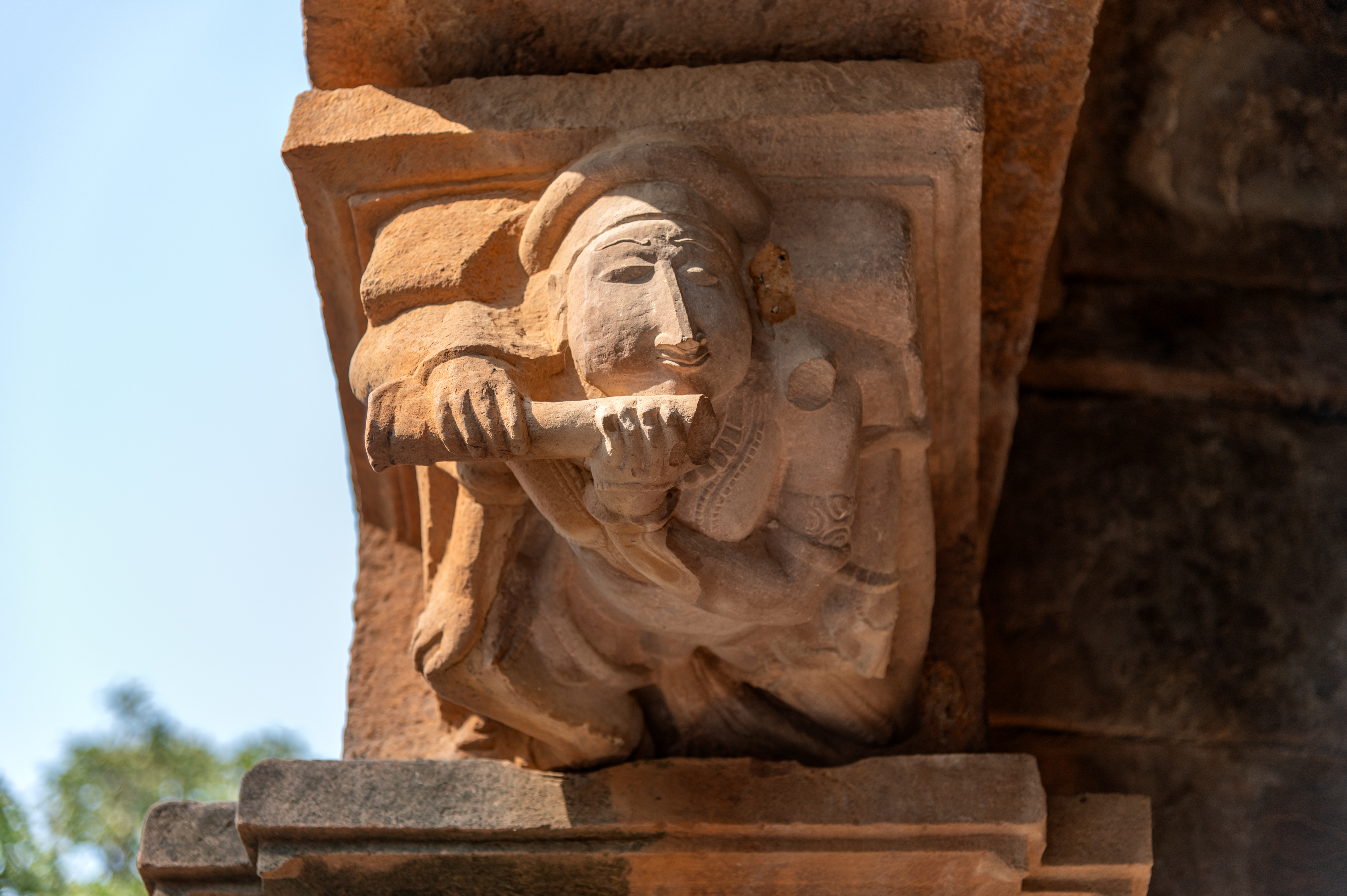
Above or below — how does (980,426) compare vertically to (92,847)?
above

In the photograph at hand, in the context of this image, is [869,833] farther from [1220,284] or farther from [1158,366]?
[1220,284]

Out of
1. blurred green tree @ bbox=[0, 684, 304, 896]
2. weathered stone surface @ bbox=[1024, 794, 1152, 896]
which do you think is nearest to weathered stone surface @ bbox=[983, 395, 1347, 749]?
weathered stone surface @ bbox=[1024, 794, 1152, 896]

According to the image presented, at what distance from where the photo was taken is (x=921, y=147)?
1851mm

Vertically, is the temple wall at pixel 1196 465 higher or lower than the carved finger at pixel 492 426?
lower

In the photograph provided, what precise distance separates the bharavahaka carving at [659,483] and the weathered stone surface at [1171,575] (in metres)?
0.60

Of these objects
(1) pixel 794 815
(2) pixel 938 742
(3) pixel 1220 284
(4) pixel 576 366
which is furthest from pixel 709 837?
(3) pixel 1220 284

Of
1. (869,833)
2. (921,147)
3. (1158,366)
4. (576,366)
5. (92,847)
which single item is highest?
(921,147)

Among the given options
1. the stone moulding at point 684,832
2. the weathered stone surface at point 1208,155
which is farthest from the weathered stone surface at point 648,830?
the weathered stone surface at point 1208,155

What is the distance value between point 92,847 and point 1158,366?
2786 millimetres

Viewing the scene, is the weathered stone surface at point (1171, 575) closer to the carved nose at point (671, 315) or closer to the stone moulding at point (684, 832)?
the stone moulding at point (684, 832)

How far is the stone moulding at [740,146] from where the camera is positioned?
1.83 m

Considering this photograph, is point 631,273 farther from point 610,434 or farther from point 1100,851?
point 1100,851

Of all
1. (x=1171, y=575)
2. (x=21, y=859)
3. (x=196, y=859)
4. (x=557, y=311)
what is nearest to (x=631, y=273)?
(x=557, y=311)

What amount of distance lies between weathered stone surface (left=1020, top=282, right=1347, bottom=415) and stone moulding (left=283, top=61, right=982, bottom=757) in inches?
36.7
